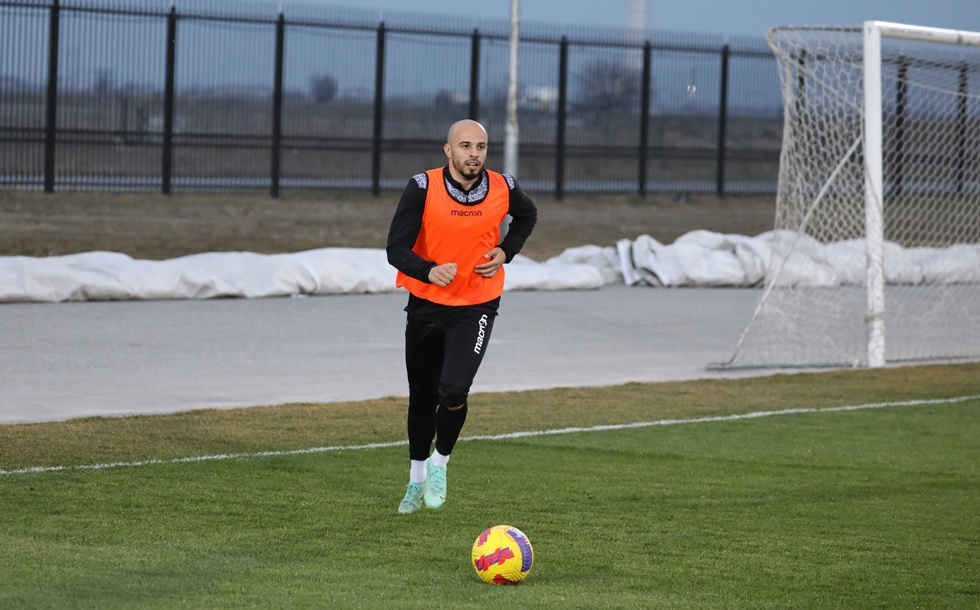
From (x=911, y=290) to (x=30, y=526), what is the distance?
1615 cm

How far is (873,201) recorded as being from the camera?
42.3 ft

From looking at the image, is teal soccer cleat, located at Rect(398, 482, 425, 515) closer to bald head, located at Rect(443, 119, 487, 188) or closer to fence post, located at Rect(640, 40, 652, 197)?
bald head, located at Rect(443, 119, 487, 188)

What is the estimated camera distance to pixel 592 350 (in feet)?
45.8

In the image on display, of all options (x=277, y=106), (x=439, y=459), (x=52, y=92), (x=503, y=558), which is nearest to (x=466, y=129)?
(x=439, y=459)

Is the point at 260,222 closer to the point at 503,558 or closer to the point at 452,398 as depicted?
the point at 452,398

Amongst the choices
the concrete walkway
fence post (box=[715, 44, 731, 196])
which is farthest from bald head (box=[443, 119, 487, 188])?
fence post (box=[715, 44, 731, 196])

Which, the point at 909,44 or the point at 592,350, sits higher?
the point at 909,44

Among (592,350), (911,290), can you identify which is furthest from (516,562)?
(911,290)

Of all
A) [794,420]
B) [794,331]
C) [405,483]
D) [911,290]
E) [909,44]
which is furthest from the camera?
[911,290]

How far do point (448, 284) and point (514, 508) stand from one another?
1.22 m

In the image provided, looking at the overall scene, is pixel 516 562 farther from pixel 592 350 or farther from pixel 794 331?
pixel 794 331

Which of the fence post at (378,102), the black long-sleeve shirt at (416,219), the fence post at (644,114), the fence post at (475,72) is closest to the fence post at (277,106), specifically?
the fence post at (378,102)

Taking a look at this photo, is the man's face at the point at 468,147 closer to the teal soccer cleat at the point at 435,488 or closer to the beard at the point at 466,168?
the beard at the point at 466,168

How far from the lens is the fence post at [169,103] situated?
2548 centimetres
